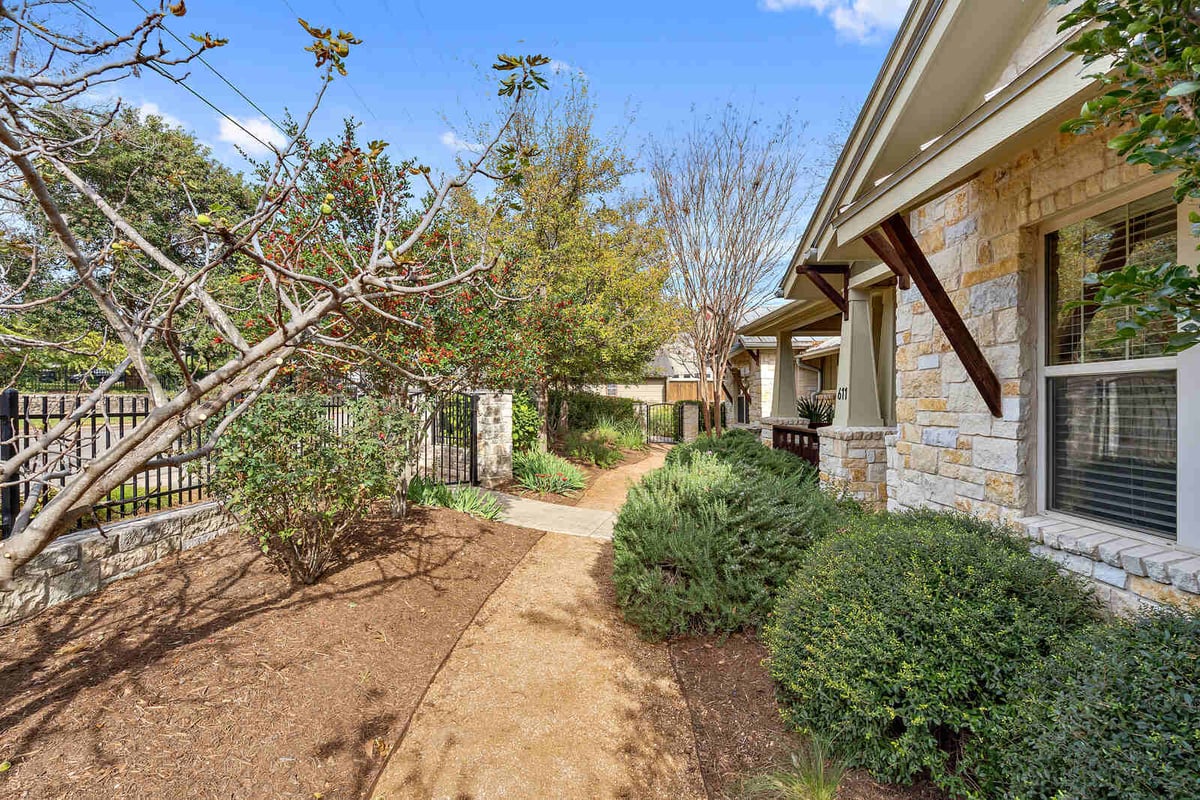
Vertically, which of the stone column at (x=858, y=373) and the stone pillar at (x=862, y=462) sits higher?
the stone column at (x=858, y=373)

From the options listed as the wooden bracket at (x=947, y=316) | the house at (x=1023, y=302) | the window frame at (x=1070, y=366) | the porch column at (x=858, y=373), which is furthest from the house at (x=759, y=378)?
the window frame at (x=1070, y=366)

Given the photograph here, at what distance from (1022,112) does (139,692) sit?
4983 millimetres

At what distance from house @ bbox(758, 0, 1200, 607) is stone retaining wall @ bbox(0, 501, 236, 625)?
5.02 metres

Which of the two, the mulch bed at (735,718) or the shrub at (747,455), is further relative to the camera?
the shrub at (747,455)

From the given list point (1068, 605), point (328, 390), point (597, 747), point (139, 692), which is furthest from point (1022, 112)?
point (328, 390)

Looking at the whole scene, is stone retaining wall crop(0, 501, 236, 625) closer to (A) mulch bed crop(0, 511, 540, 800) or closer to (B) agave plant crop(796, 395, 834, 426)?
(A) mulch bed crop(0, 511, 540, 800)

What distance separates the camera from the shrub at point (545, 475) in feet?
28.7

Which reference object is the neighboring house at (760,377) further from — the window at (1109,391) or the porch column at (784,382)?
the window at (1109,391)

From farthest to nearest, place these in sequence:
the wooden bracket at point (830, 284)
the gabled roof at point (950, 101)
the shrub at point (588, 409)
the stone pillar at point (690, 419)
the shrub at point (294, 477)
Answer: the stone pillar at point (690, 419)
the shrub at point (588, 409)
the wooden bracket at point (830, 284)
the shrub at point (294, 477)
the gabled roof at point (950, 101)

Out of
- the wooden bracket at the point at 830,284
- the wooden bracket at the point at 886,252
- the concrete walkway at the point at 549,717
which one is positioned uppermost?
the wooden bracket at the point at 830,284

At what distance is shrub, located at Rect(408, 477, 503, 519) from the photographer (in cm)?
640

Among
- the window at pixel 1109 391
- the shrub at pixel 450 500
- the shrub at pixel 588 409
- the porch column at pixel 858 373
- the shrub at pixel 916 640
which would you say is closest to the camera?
the shrub at pixel 916 640

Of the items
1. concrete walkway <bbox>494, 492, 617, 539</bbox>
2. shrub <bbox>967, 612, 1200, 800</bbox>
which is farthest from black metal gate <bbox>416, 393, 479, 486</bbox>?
shrub <bbox>967, 612, 1200, 800</bbox>

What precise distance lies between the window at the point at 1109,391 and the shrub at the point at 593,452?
926cm
